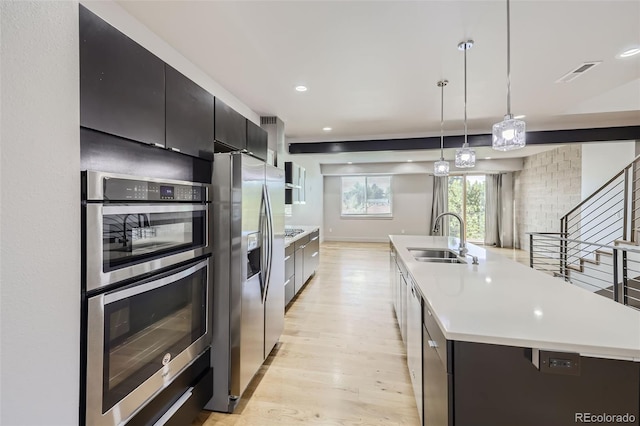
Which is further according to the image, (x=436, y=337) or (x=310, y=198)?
(x=310, y=198)

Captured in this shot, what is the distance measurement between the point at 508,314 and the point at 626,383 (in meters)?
0.40

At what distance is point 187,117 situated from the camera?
1632 millimetres

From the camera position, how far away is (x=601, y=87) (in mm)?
3076

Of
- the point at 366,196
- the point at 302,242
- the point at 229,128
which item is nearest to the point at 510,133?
the point at 229,128

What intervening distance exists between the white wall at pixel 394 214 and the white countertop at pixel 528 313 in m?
7.70

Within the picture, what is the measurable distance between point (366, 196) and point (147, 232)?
878cm

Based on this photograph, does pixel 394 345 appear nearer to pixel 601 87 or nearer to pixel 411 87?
pixel 411 87

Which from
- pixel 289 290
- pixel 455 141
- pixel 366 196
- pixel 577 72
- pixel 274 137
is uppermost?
pixel 577 72

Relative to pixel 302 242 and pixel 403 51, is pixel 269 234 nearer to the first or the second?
pixel 403 51

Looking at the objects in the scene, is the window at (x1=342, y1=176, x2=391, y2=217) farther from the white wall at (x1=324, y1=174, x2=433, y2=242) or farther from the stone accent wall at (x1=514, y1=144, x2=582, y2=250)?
the stone accent wall at (x1=514, y1=144, x2=582, y2=250)

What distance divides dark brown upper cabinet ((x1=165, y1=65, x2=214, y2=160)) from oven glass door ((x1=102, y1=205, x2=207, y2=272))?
0.36 m

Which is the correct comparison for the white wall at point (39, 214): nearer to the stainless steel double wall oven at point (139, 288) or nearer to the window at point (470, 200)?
the stainless steel double wall oven at point (139, 288)

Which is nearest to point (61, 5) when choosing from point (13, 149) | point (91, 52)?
point (91, 52)

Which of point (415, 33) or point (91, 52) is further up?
point (415, 33)
